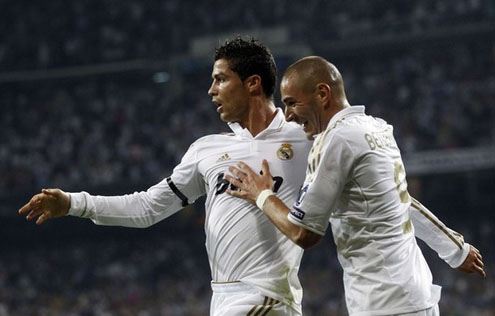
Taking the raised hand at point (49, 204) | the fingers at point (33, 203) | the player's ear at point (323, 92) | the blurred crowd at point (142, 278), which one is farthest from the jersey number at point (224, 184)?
the blurred crowd at point (142, 278)

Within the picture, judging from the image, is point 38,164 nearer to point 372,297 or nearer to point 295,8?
point 295,8

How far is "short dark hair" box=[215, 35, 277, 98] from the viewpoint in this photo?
4688 mm

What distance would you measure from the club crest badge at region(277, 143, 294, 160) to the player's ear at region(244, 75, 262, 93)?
381 millimetres

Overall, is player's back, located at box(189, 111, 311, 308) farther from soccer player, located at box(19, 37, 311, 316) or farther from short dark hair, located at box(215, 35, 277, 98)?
short dark hair, located at box(215, 35, 277, 98)

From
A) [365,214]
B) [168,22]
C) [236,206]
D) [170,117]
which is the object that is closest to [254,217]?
[236,206]

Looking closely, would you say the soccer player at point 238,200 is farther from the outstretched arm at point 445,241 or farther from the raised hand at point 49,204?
the outstretched arm at point 445,241

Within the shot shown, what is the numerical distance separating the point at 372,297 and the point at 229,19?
2336 cm

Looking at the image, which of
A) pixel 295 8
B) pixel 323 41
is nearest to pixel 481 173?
pixel 323 41

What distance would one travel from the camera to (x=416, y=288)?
3.78m

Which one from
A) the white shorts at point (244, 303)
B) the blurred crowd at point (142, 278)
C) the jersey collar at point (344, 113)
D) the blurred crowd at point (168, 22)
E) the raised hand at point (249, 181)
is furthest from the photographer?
the blurred crowd at point (168, 22)

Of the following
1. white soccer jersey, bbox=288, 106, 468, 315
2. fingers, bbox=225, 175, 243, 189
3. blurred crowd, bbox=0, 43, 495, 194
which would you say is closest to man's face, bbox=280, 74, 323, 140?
white soccer jersey, bbox=288, 106, 468, 315

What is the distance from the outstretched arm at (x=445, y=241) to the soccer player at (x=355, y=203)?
32 centimetres

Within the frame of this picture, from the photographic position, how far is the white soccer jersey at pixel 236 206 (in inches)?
174

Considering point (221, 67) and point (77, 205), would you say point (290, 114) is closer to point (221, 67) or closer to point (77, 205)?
point (221, 67)
